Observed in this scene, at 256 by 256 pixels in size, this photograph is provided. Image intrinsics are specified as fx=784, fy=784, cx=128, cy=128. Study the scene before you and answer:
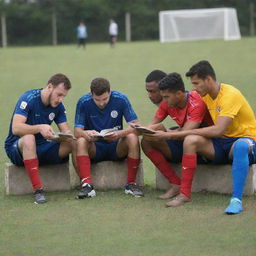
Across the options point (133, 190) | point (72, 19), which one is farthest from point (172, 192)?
point (72, 19)

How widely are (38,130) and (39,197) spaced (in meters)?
0.66

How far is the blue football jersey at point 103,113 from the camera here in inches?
321

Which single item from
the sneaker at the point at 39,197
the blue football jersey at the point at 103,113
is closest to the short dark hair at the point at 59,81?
the blue football jersey at the point at 103,113

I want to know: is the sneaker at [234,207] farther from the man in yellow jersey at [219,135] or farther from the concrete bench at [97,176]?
the concrete bench at [97,176]

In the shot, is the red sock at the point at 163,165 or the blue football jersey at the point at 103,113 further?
the blue football jersey at the point at 103,113

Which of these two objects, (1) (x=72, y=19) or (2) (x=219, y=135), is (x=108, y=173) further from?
(1) (x=72, y=19)

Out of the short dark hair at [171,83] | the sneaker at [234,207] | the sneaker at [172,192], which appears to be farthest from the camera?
the sneaker at [172,192]

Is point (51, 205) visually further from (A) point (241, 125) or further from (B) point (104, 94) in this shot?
(A) point (241, 125)

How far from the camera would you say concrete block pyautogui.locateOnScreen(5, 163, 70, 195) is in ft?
26.7

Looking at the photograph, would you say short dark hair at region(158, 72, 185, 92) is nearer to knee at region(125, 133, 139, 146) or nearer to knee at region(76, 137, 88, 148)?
knee at region(125, 133, 139, 146)

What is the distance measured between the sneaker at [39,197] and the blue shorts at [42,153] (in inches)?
A: 15.1

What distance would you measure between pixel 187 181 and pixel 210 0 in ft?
187

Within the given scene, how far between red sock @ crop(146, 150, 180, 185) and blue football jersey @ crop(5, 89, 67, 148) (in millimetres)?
1081

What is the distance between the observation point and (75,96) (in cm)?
1855
